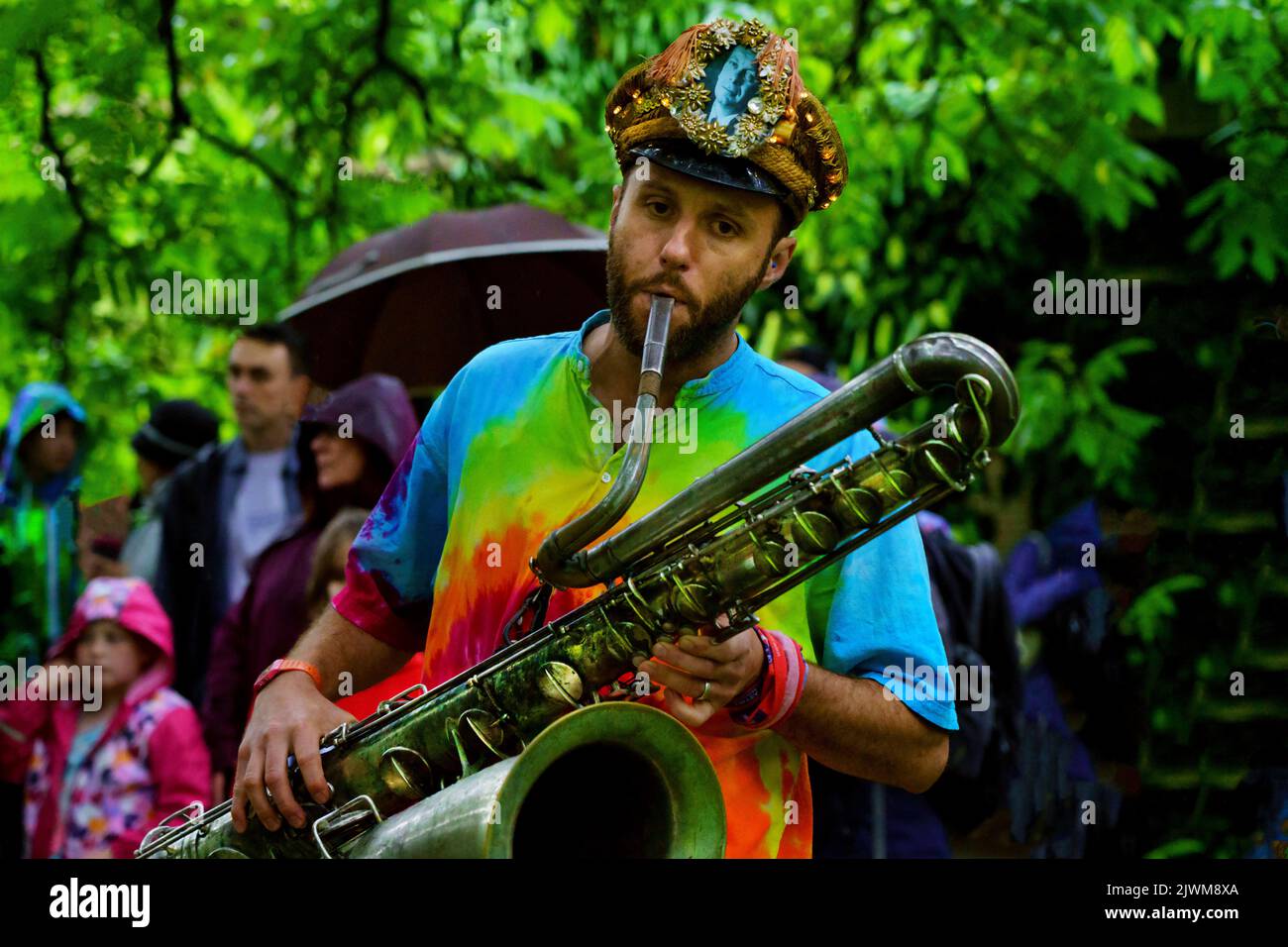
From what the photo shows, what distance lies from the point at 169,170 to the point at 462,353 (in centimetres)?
259

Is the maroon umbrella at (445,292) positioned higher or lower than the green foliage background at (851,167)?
lower

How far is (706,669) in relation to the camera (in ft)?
8.16

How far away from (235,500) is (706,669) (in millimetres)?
3876

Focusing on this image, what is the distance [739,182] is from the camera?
8.80 feet

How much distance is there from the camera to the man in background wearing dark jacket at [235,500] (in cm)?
594

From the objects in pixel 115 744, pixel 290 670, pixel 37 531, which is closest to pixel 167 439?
pixel 37 531

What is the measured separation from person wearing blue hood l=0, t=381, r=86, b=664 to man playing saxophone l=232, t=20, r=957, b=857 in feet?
13.6

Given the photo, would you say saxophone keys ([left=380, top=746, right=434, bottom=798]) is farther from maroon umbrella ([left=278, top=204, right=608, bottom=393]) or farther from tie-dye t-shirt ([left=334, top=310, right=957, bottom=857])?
maroon umbrella ([left=278, top=204, right=608, bottom=393])

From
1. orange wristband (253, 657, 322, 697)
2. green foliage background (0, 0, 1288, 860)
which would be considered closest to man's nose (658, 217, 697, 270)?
orange wristband (253, 657, 322, 697)

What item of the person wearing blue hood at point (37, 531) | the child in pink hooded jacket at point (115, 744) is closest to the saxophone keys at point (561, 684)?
the child in pink hooded jacket at point (115, 744)

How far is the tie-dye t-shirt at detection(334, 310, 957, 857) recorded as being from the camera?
269 centimetres

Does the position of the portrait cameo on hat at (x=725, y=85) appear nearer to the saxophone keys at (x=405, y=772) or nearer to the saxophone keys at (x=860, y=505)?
the saxophone keys at (x=860, y=505)

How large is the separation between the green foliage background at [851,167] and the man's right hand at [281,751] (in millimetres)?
3442

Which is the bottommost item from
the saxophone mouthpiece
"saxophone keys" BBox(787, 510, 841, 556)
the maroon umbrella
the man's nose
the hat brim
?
"saxophone keys" BBox(787, 510, 841, 556)
